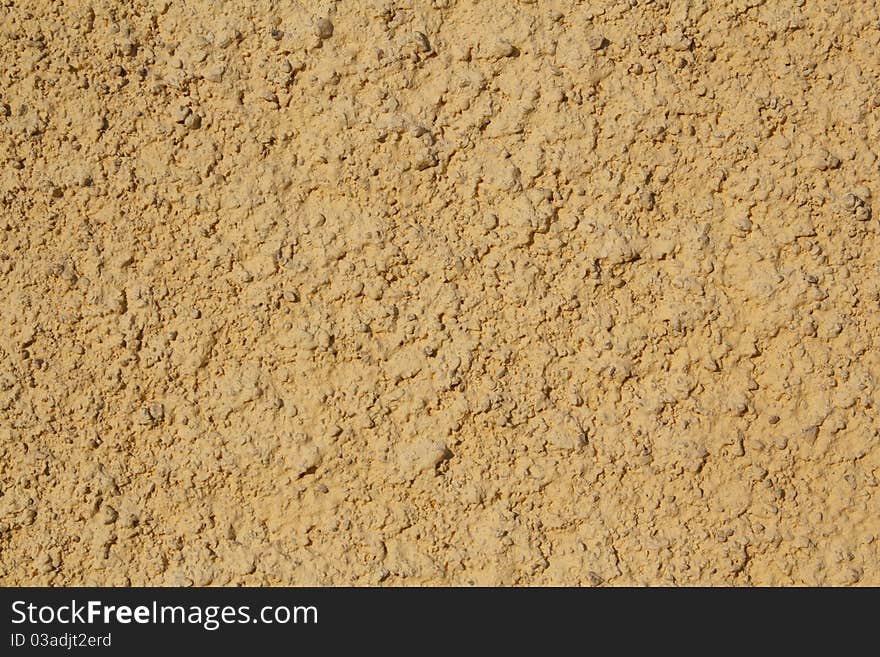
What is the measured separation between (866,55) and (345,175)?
0.70m

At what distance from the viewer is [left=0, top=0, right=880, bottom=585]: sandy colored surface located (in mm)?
1137

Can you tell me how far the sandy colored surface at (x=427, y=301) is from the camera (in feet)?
3.73

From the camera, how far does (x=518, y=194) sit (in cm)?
117

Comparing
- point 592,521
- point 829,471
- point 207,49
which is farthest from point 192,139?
point 829,471

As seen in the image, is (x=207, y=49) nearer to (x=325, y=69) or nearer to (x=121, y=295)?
(x=325, y=69)

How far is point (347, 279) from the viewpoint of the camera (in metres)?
1.15

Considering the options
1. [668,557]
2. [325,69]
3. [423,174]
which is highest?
[325,69]

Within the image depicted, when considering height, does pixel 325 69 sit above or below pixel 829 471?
above

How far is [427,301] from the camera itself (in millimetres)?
1154

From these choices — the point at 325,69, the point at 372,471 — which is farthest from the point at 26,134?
the point at 372,471

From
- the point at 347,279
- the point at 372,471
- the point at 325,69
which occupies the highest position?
the point at 325,69

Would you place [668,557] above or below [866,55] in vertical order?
below

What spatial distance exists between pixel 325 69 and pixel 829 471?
32.5 inches

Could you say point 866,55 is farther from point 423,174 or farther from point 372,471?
point 372,471
